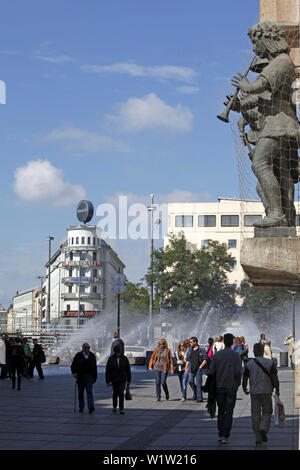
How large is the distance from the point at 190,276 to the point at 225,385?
63682 mm

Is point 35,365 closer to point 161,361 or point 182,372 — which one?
point 182,372

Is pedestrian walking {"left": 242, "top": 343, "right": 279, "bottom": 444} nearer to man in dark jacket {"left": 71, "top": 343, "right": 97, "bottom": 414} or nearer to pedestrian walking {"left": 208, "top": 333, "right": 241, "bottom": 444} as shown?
pedestrian walking {"left": 208, "top": 333, "right": 241, "bottom": 444}

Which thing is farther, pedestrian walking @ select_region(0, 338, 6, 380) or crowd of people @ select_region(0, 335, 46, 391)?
pedestrian walking @ select_region(0, 338, 6, 380)

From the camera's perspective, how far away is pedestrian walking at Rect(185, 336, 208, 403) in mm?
19828

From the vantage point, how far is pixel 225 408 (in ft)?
39.5

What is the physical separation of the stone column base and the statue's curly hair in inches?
88.6

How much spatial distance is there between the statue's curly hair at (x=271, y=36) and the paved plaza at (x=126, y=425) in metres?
5.53

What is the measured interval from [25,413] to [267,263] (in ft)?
33.5

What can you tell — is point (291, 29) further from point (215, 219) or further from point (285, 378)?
point (215, 219)

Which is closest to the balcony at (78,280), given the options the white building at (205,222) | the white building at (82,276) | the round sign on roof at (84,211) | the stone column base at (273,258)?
the white building at (82,276)

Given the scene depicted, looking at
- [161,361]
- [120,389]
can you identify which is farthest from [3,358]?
[120,389]

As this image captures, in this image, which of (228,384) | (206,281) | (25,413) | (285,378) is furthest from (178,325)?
(228,384)

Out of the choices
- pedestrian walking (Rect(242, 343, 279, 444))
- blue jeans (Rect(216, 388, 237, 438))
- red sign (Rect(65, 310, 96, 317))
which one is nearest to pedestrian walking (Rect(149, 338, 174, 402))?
blue jeans (Rect(216, 388, 237, 438))

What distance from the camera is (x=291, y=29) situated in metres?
9.61
